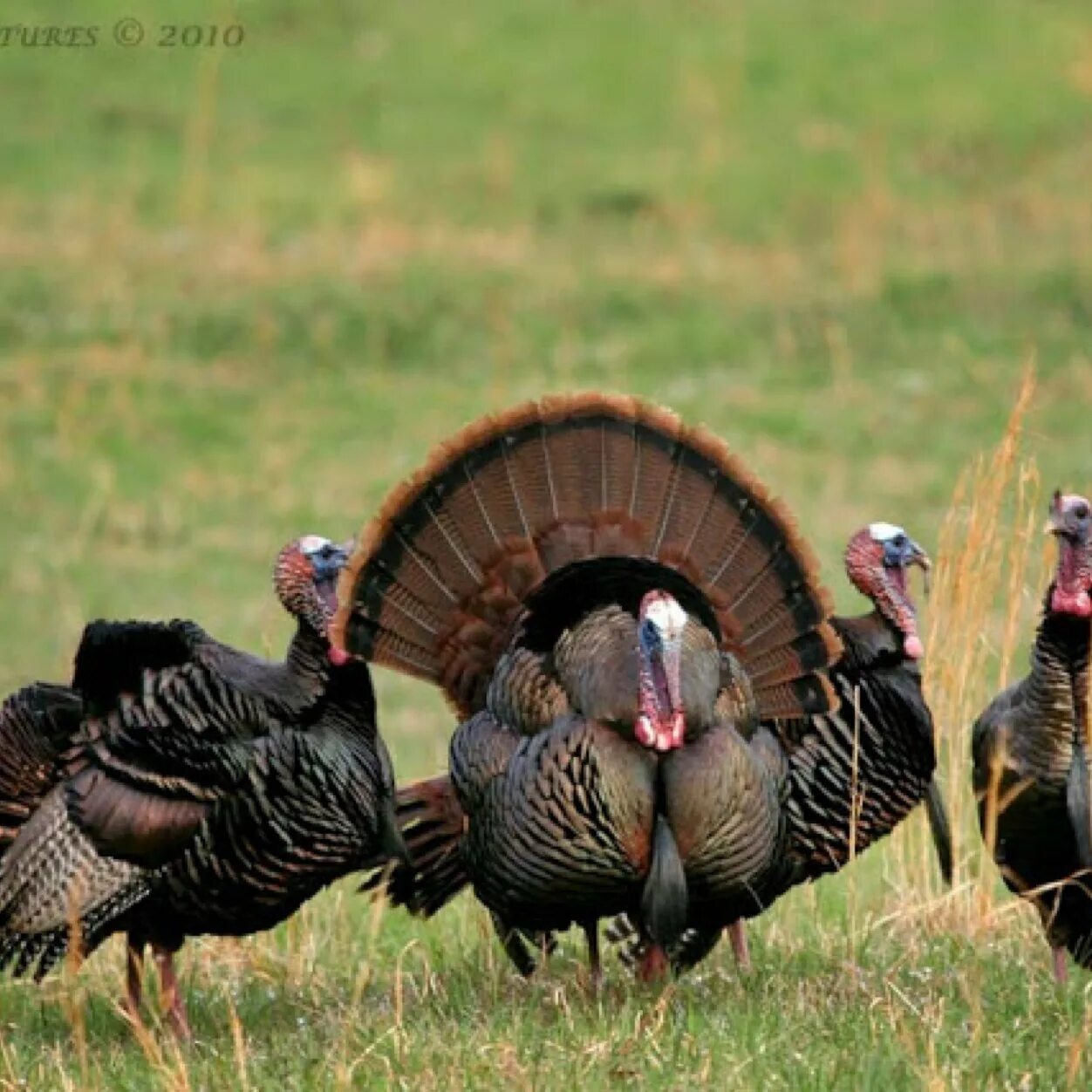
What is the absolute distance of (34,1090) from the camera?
5.52 m

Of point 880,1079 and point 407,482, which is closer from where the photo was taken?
point 880,1079

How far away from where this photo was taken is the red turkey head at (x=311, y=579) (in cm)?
649

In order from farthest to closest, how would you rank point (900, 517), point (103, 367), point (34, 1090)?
point (103, 367) < point (900, 517) < point (34, 1090)

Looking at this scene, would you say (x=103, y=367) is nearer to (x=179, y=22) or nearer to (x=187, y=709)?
(x=179, y=22)

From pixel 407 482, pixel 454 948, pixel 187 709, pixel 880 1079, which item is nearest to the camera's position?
pixel 880 1079

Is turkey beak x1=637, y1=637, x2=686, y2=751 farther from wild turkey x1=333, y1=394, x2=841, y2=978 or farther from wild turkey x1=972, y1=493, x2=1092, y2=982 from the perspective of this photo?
wild turkey x1=972, y1=493, x2=1092, y2=982

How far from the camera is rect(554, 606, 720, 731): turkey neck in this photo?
6.18m

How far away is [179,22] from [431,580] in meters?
13.5

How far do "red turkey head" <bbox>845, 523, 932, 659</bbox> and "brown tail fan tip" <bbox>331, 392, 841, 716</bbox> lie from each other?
0.49m

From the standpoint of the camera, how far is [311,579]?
6.54m

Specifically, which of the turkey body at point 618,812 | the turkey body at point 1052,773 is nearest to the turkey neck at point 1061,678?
the turkey body at point 1052,773

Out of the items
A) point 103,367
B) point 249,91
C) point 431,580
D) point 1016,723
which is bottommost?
point 1016,723

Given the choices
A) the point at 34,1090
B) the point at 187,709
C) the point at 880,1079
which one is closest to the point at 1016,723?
the point at 880,1079

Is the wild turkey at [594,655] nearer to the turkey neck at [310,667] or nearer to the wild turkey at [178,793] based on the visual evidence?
the turkey neck at [310,667]
